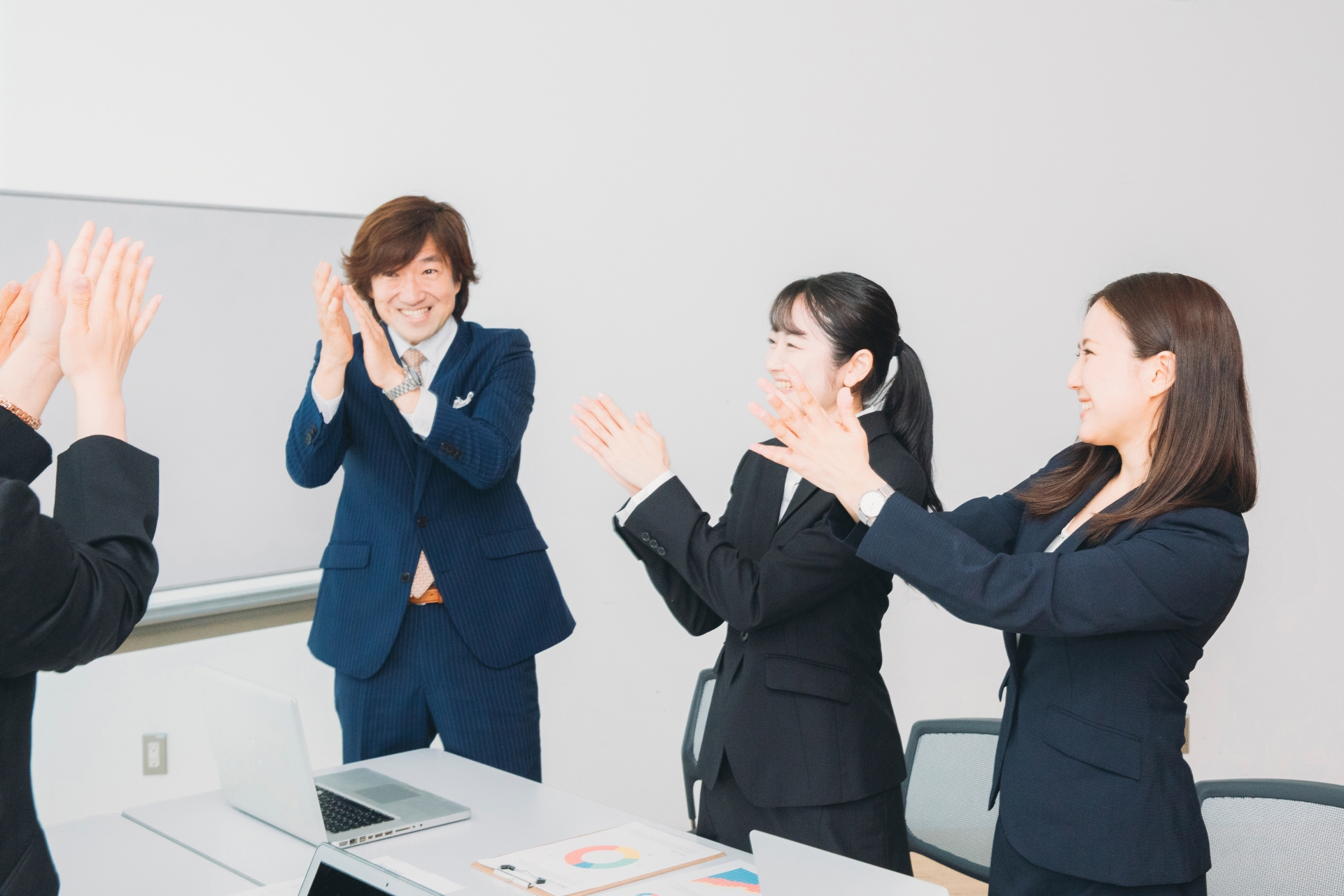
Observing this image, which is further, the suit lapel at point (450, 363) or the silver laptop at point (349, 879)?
the suit lapel at point (450, 363)

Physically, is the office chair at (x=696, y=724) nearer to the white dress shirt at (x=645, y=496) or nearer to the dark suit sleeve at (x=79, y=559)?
the white dress shirt at (x=645, y=496)

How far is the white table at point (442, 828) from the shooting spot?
1520 mm

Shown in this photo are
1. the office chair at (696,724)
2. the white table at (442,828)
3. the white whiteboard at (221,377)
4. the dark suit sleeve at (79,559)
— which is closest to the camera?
the dark suit sleeve at (79,559)

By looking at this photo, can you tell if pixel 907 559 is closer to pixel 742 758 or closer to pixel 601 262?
pixel 742 758

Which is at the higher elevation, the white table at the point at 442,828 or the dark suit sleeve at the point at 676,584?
the dark suit sleeve at the point at 676,584

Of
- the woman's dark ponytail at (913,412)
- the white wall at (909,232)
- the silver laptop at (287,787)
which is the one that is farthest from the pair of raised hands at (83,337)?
the white wall at (909,232)

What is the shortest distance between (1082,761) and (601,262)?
249 cm

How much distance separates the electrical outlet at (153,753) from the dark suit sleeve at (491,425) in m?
1.46

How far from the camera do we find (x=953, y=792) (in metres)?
2.11

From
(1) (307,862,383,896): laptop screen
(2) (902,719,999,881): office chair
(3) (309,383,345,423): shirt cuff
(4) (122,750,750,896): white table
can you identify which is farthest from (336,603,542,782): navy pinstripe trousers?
(1) (307,862,383,896): laptop screen

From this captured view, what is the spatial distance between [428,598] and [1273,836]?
1520 mm

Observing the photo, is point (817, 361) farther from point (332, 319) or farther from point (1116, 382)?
point (332, 319)

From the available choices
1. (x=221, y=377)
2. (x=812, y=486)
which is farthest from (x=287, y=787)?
(x=221, y=377)

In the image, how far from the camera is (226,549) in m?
2.95
